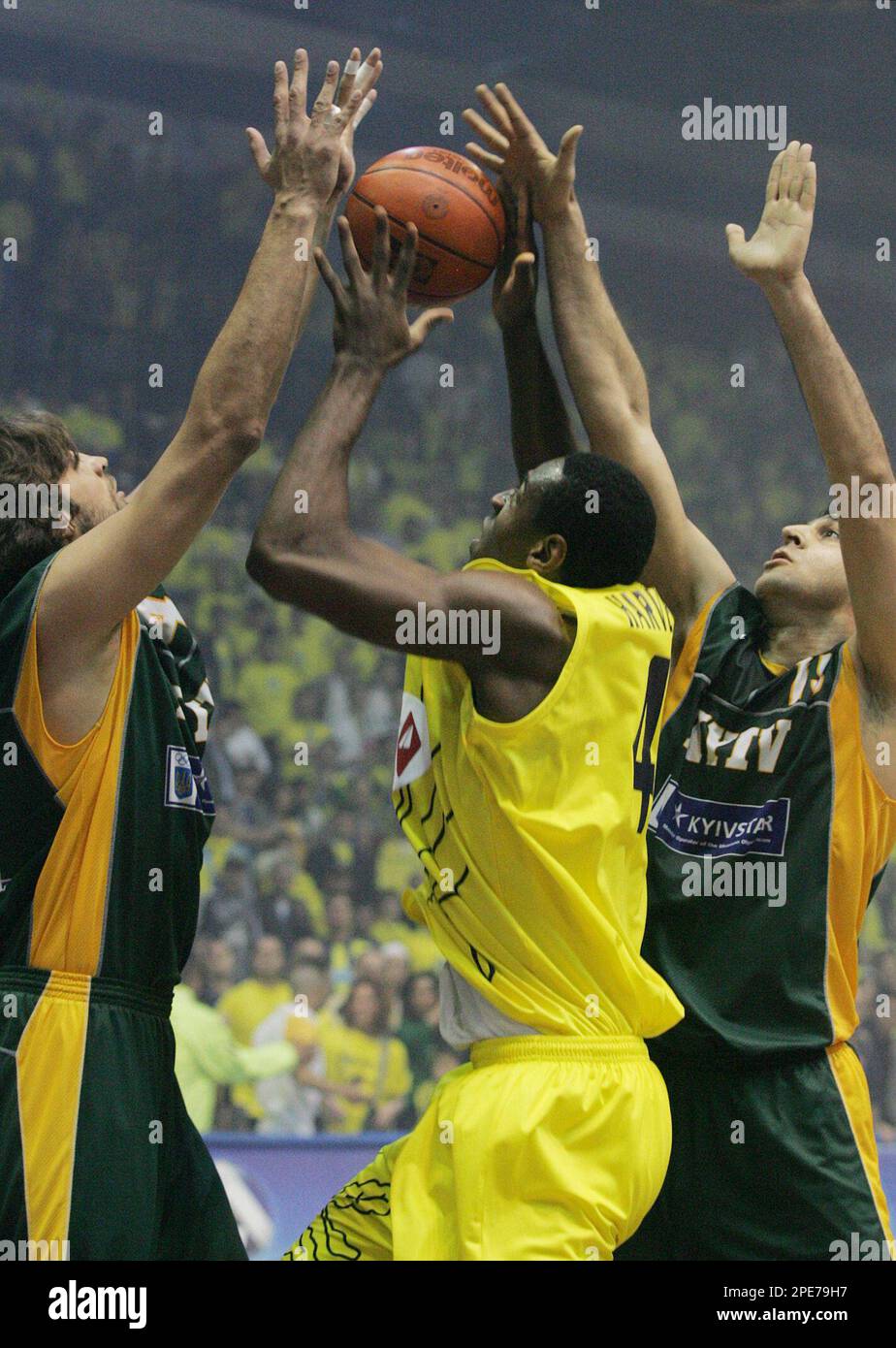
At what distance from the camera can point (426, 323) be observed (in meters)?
3.36

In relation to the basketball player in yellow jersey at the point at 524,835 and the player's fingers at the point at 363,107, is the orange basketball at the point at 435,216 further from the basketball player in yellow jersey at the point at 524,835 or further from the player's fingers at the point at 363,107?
the basketball player in yellow jersey at the point at 524,835

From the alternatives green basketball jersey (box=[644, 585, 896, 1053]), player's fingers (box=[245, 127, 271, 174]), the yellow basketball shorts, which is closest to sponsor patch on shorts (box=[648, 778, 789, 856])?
→ green basketball jersey (box=[644, 585, 896, 1053])

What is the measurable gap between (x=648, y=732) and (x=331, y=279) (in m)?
1.13

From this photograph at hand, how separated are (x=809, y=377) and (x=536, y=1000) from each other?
1.62m

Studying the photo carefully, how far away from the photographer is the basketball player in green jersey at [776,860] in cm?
352

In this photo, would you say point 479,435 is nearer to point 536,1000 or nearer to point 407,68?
point 407,68

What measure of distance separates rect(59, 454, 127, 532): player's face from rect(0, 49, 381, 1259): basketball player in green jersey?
31 millimetres

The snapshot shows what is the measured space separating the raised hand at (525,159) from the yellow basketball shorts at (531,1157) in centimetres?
210

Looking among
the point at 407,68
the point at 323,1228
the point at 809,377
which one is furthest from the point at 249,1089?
the point at 407,68

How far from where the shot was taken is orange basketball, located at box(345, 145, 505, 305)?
3557 millimetres

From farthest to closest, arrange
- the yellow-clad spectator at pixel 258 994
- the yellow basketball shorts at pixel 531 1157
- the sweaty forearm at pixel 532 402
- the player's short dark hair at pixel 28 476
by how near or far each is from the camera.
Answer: the yellow-clad spectator at pixel 258 994 → the sweaty forearm at pixel 532 402 → the player's short dark hair at pixel 28 476 → the yellow basketball shorts at pixel 531 1157

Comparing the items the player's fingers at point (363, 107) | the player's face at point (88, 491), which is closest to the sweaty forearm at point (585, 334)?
the player's fingers at point (363, 107)

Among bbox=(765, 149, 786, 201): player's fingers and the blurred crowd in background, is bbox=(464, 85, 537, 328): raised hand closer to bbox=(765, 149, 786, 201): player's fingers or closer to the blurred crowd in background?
bbox=(765, 149, 786, 201): player's fingers

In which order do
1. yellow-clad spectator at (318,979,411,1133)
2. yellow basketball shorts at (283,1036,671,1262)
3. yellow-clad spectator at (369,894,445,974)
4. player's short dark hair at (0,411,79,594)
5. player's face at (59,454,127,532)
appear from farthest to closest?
yellow-clad spectator at (369,894,445,974), yellow-clad spectator at (318,979,411,1133), player's face at (59,454,127,532), player's short dark hair at (0,411,79,594), yellow basketball shorts at (283,1036,671,1262)
